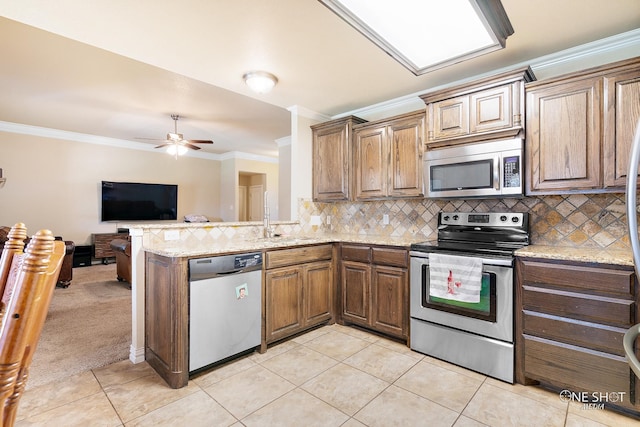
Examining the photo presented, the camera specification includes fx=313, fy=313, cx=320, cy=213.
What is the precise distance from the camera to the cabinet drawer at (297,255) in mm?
2705

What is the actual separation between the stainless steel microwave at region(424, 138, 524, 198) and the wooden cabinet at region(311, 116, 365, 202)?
0.96 m

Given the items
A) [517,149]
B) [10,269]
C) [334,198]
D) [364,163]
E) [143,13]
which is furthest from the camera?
[334,198]

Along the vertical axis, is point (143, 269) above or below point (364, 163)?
below

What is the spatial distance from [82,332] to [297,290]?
2.14 m

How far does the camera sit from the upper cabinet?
239 centimetres

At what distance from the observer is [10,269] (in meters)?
0.94

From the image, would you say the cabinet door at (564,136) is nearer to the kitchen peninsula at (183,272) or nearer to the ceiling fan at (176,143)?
the kitchen peninsula at (183,272)

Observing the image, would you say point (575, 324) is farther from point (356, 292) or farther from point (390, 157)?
point (390, 157)

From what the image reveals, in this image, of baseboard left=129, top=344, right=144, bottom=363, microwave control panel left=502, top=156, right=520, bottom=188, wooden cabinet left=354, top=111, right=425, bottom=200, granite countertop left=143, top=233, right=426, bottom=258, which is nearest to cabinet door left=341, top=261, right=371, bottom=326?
granite countertop left=143, top=233, right=426, bottom=258

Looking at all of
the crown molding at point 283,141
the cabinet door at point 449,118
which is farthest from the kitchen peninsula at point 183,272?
the crown molding at point 283,141

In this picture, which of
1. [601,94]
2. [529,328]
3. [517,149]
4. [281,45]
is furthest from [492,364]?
[281,45]

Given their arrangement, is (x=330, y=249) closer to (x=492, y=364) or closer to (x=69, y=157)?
(x=492, y=364)

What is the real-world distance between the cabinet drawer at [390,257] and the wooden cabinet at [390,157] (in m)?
0.62

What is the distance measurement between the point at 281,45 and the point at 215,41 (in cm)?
50
